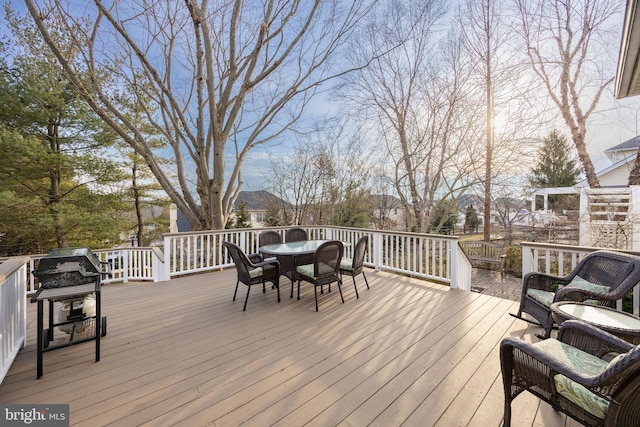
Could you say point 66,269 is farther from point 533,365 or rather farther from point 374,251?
point 374,251

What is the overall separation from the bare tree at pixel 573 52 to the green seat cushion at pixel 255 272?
10330 millimetres

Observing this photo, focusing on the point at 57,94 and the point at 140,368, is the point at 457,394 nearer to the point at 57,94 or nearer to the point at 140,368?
the point at 140,368

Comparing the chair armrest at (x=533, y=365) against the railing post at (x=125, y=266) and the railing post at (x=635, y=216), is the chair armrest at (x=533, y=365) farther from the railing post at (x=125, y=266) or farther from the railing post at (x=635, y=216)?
the railing post at (x=635, y=216)

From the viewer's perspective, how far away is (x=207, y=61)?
254 inches

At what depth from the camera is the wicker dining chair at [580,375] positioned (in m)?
1.10

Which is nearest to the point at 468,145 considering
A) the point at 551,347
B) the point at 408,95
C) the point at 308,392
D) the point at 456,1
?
the point at 408,95

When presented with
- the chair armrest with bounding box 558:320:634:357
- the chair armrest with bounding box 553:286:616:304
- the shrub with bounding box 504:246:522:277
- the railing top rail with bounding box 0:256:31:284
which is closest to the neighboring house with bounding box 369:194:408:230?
the shrub with bounding box 504:246:522:277

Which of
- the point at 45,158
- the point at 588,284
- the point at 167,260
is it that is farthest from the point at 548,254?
the point at 45,158

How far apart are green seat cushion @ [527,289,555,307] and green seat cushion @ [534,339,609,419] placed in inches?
41.6

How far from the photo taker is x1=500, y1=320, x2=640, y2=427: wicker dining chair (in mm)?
1099

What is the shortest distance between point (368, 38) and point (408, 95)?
2.39 meters

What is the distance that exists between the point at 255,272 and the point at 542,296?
3.44 meters

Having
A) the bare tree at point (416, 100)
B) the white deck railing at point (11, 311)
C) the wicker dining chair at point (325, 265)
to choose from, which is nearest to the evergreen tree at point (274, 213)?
the bare tree at point (416, 100)

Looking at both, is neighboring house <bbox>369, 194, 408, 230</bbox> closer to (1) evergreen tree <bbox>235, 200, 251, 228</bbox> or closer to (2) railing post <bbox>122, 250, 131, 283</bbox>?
(1) evergreen tree <bbox>235, 200, 251, 228</bbox>
